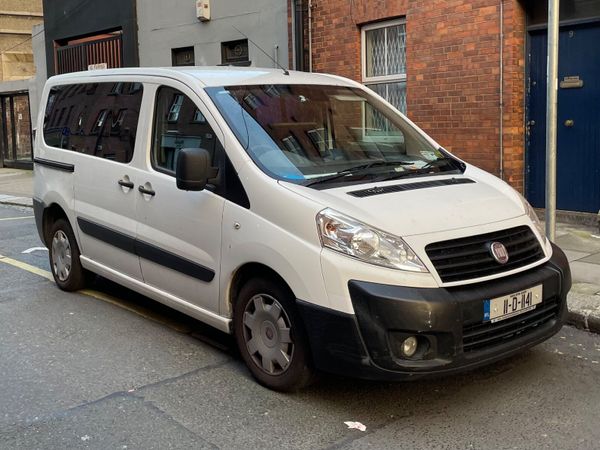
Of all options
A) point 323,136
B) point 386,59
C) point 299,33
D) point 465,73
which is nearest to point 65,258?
point 323,136

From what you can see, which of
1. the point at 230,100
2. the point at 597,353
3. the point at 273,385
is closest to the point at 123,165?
the point at 230,100

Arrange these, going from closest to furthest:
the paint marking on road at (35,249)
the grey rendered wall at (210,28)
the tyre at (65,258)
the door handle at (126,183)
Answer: the door handle at (126,183) → the tyre at (65,258) → the paint marking on road at (35,249) → the grey rendered wall at (210,28)

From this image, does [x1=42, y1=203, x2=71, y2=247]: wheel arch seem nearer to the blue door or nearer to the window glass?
the window glass

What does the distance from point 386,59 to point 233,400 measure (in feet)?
24.6

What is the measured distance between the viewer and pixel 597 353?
15.8ft

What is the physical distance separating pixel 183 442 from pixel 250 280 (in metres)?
1.08

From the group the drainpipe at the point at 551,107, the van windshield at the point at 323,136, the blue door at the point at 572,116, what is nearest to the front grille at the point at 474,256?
the van windshield at the point at 323,136

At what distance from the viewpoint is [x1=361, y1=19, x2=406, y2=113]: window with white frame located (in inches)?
403

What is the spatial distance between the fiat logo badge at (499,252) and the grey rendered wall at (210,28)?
8.69 m

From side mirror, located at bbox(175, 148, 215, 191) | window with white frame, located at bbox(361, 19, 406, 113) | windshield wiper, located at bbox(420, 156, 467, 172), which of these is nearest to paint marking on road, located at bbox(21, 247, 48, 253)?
side mirror, located at bbox(175, 148, 215, 191)

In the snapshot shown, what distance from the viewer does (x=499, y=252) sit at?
12.7 feet

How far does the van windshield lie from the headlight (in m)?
0.41

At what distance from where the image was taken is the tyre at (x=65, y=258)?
6.29 m

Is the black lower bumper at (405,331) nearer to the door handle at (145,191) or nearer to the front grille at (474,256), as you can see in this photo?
the front grille at (474,256)
